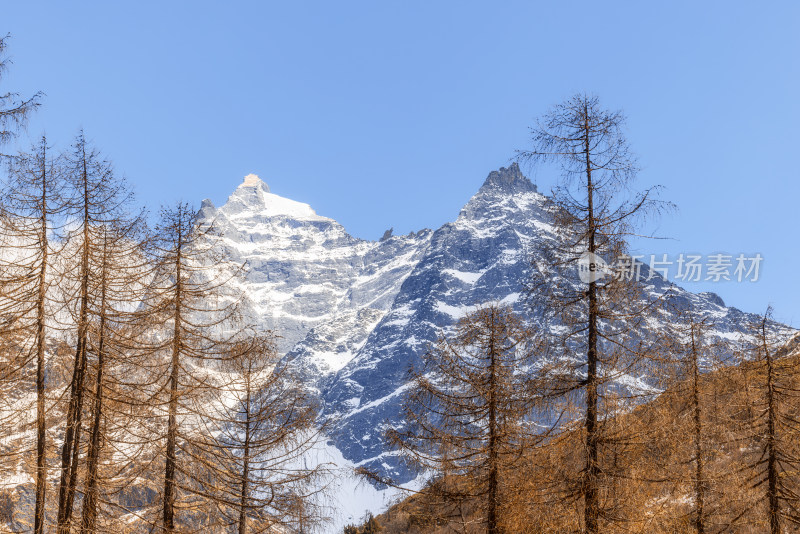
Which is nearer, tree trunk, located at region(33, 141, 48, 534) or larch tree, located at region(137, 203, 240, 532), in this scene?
tree trunk, located at region(33, 141, 48, 534)

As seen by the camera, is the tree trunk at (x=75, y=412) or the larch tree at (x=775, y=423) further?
the larch tree at (x=775, y=423)

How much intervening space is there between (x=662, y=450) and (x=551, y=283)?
10.2 ft

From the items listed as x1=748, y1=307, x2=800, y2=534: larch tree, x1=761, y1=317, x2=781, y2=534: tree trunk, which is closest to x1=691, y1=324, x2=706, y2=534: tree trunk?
x1=748, y1=307, x2=800, y2=534: larch tree

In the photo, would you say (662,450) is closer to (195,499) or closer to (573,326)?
(573,326)

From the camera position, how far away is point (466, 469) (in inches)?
501

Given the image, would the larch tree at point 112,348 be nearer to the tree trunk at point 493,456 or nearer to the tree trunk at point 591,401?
the tree trunk at point 493,456

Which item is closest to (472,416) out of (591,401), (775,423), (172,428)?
(591,401)

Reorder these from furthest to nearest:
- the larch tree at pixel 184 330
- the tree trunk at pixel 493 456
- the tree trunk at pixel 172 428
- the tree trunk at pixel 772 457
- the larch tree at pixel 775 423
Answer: the larch tree at pixel 775 423
the tree trunk at pixel 772 457
the tree trunk at pixel 493 456
the larch tree at pixel 184 330
the tree trunk at pixel 172 428

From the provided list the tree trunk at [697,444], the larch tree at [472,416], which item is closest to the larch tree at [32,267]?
the larch tree at [472,416]

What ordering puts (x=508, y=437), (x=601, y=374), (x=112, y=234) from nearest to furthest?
1. (x=601, y=374)
2. (x=112, y=234)
3. (x=508, y=437)

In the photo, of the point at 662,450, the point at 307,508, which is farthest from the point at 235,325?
the point at 662,450

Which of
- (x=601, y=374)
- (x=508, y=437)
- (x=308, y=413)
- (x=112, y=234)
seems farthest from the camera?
(x=308, y=413)

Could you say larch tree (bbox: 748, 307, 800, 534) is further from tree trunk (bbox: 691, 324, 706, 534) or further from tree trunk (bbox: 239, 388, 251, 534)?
tree trunk (bbox: 239, 388, 251, 534)

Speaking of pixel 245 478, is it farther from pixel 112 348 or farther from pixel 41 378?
pixel 41 378
